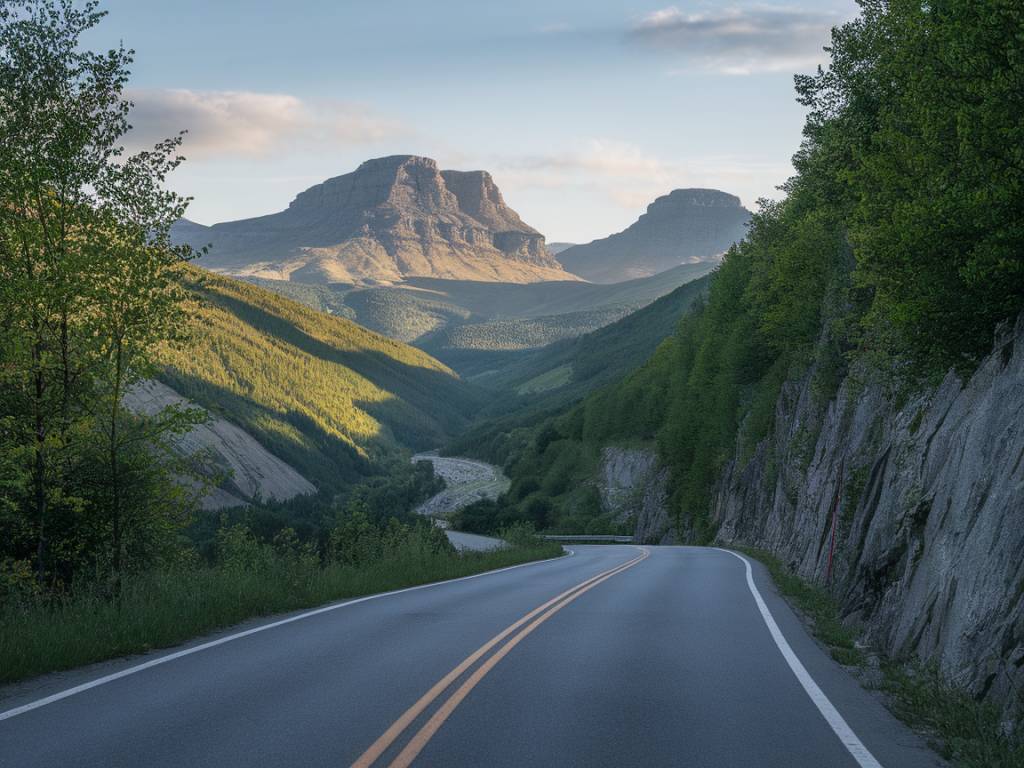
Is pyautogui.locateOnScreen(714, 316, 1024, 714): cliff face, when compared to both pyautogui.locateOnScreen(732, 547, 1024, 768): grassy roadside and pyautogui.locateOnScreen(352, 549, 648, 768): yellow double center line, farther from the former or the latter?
pyautogui.locateOnScreen(352, 549, 648, 768): yellow double center line

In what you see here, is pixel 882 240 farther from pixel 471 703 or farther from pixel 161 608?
pixel 161 608

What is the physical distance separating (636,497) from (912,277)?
2772 inches

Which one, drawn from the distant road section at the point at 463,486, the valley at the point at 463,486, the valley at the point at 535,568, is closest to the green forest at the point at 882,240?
the valley at the point at 535,568

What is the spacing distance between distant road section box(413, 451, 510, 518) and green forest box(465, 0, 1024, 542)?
1696 inches

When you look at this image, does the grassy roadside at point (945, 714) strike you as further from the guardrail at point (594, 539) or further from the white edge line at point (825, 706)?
the guardrail at point (594, 539)

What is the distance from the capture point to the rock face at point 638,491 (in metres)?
69.9

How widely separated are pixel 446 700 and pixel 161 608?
5.60 meters

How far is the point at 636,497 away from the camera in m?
82.3

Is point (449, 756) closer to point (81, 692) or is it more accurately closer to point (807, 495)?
point (81, 692)

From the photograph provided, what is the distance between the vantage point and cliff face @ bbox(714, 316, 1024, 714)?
346 inches

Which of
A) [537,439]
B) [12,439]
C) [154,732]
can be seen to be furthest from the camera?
[537,439]

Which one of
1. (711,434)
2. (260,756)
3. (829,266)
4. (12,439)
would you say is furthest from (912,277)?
(711,434)

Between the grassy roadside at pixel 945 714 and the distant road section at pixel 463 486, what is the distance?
3475 inches

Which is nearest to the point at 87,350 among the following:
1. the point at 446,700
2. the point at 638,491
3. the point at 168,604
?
the point at 168,604
